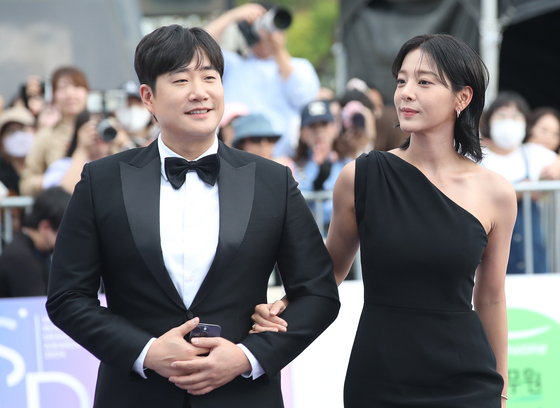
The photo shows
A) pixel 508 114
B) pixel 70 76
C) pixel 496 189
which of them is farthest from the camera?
pixel 70 76

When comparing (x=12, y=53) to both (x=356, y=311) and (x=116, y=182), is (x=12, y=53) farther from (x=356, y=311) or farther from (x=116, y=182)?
(x=116, y=182)

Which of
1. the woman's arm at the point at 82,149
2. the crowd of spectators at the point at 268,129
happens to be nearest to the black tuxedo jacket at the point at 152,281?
the crowd of spectators at the point at 268,129

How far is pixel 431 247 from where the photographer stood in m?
2.69

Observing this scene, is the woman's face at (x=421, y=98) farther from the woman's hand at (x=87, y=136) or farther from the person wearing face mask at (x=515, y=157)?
the woman's hand at (x=87, y=136)

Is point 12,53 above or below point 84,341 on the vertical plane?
above

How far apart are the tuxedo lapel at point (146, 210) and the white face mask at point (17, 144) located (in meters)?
4.51

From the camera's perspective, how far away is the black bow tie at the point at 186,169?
2520 millimetres

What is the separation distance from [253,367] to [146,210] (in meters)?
0.63

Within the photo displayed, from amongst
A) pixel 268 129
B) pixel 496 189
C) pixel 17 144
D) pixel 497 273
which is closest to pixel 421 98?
pixel 496 189

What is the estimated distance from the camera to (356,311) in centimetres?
457

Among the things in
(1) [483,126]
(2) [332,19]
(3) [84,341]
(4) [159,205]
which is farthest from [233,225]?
(2) [332,19]

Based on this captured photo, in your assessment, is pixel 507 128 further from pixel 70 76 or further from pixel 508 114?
pixel 70 76

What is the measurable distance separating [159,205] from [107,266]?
10.7 inches

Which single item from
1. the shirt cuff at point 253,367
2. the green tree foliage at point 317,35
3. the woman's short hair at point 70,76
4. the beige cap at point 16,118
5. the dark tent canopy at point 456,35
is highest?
the green tree foliage at point 317,35
